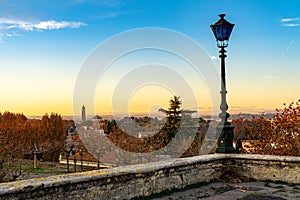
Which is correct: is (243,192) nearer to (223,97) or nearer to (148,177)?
(148,177)

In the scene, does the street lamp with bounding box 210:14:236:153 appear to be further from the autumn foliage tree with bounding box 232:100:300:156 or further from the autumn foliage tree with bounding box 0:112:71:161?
the autumn foliage tree with bounding box 0:112:71:161

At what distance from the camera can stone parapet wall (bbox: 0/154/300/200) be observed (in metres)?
4.68

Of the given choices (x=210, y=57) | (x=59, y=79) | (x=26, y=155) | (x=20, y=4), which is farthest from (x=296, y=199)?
(x=26, y=155)

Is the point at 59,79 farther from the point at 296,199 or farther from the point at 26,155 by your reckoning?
the point at 26,155

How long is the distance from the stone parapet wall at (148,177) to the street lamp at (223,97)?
33cm

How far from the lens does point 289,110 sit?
13.5m

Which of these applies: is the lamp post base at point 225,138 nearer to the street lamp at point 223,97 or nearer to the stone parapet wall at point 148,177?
the street lamp at point 223,97

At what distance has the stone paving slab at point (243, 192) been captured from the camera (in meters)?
6.04

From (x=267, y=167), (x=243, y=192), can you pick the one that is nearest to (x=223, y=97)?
(x=267, y=167)

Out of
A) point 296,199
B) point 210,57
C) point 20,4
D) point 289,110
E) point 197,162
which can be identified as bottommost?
point 296,199

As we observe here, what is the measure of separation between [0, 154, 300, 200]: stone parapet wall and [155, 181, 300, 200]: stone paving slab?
0.25 meters

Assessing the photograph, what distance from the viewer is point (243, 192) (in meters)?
6.46

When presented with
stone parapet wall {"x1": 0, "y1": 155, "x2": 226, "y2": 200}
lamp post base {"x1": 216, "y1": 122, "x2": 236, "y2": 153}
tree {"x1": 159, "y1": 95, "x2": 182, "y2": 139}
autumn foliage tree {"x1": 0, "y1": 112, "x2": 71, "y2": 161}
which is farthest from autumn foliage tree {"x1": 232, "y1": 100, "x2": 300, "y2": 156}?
autumn foliage tree {"x1": 0, "y1": 112, "x2": 71, "y2": 161}

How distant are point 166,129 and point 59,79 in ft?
43.6
